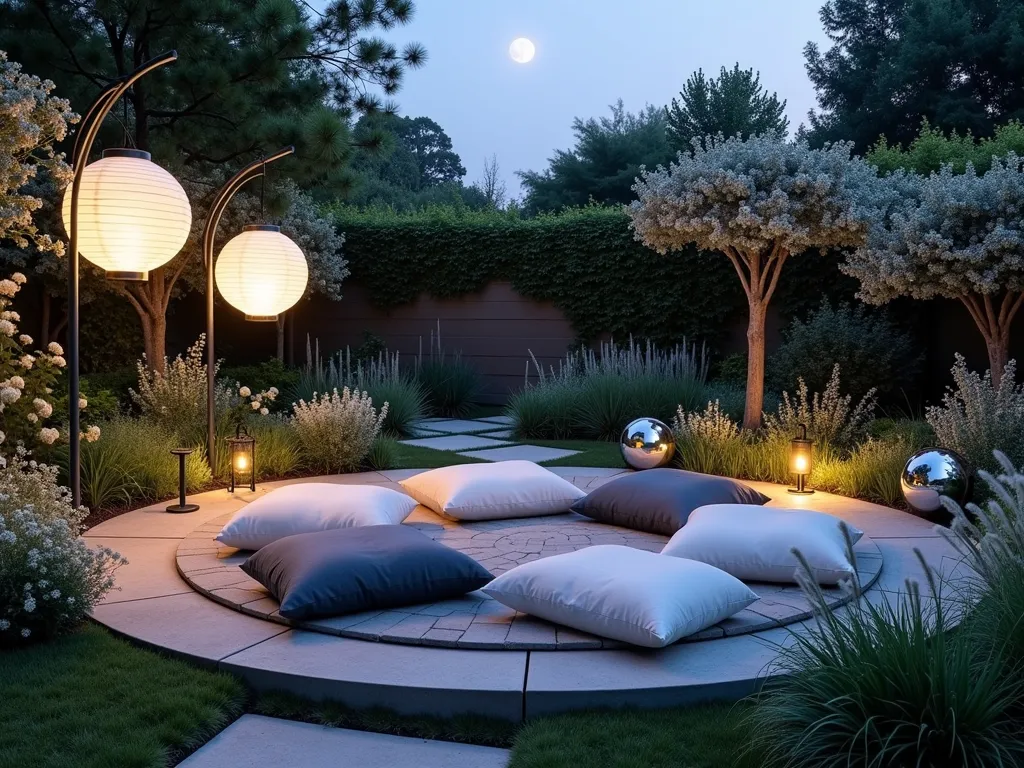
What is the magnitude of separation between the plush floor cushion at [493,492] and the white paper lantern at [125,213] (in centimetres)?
181

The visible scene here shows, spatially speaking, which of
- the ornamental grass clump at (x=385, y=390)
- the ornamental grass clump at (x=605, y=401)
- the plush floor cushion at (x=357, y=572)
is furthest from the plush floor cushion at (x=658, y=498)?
the ornamental grass clump at (x=385, y=390)

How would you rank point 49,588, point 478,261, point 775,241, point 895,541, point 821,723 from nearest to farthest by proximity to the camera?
point 821,723, point 49,588, point 895,541, point 775,241, point 478,261

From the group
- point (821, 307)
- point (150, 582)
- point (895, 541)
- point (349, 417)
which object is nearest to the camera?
point (150, 582)

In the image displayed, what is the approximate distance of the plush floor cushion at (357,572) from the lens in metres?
3.10

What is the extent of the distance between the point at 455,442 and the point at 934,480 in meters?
4.54

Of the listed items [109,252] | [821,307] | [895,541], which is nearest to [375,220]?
[821,307]

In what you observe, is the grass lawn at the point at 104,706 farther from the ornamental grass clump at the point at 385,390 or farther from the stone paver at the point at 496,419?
the stone paver at the point at 496,419

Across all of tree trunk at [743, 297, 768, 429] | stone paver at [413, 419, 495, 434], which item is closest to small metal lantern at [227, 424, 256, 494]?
stone paver at [413, 419, 495, 434]

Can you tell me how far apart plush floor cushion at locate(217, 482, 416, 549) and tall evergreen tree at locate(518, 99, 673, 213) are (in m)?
19.3

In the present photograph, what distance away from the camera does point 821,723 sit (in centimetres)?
191

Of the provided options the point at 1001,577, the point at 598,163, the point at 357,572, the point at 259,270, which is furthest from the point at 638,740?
the point at 598,163

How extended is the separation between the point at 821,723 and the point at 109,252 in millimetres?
3560

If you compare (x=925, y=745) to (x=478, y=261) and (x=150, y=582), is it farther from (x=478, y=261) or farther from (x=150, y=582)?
(x=478, y=261)

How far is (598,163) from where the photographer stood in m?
23.8
